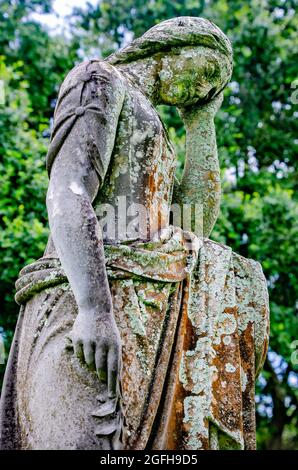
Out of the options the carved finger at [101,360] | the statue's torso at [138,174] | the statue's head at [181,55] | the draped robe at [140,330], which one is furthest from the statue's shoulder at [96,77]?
the carved finger at [101,360]

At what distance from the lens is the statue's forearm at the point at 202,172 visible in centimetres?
423

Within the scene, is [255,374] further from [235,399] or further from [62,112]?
[62,112]

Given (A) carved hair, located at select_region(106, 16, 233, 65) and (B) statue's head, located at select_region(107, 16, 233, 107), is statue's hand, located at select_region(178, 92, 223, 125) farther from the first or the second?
(A) carved hair, located at select_region(106, 16, 233, 65)

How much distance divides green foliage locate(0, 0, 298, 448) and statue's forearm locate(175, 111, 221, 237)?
6.08 metres

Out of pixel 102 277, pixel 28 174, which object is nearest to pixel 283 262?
pixel 28 174

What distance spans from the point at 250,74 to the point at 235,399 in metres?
11.7

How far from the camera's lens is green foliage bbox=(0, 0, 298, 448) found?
11180mm

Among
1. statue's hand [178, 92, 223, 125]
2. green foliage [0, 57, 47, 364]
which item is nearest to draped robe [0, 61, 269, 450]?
statue's hand [178, 92, 223, 125]

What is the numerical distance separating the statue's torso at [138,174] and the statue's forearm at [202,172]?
33cm

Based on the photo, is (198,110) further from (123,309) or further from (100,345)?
(100,345)

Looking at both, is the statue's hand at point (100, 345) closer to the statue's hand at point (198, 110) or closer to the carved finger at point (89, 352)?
the carved finger at point (89, 352)

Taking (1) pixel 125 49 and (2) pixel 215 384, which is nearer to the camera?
(2) pixel 215 384

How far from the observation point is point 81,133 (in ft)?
11.5

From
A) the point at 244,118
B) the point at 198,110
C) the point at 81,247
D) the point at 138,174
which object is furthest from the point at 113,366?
the point at 244,118
